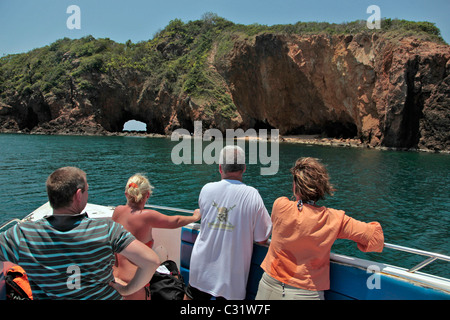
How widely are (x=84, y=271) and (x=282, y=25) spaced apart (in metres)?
52.7

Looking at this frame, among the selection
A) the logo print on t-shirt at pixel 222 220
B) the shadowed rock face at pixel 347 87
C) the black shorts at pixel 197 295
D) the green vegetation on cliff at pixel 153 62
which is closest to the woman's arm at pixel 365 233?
the logo print on t-shirt at pixel 222 220

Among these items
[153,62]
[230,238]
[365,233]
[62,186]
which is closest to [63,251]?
[62,186]

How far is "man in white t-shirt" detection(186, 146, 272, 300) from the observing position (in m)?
2.25

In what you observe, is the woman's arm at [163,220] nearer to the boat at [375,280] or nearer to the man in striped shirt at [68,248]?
the boat at [375,280]

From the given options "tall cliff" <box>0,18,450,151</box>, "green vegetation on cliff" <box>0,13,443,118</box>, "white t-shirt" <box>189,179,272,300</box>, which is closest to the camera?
"white t-shirt" <box>189,179,272,300</box>

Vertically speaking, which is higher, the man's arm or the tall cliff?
the tall cliff

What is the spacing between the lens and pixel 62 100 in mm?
58688

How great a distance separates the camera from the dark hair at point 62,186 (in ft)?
5.36

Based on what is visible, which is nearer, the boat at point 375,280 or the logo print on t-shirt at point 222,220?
the boat at point 375,280

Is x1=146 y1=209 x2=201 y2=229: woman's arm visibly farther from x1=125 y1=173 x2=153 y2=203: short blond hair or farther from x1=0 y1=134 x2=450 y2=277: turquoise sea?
x1=0 y1=134 x2=450 y2=277: turquoise sea

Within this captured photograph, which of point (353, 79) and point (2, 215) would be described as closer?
point (2, 215)

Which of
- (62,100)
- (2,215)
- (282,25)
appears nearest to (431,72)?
(282,25)

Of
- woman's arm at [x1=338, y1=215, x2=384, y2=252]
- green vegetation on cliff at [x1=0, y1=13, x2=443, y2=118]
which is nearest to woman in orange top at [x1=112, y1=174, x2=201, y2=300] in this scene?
woman's arm at [x1=338, y1=215, x2=384, y2=252]

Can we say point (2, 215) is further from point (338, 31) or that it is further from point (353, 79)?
point (338, 31)
